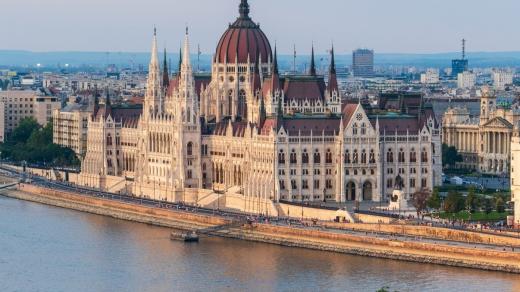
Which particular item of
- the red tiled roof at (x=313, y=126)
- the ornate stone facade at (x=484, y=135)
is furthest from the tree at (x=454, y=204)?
the ornate stone facade at (x=484, y=135)

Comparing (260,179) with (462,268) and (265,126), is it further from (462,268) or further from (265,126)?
(462,268)

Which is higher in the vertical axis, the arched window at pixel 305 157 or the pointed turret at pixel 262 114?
the pointed turret at pixel 262 114

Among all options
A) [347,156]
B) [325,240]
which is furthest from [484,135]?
[325,240]

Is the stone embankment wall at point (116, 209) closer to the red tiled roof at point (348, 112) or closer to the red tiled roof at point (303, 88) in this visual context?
the red tiled roof at point (348, 112)

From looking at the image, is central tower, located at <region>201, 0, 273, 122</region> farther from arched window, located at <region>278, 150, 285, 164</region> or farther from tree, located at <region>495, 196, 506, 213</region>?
tree, located at <region>495, 196, 506, 213</region>

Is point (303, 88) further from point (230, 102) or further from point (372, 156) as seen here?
point (230, 102)

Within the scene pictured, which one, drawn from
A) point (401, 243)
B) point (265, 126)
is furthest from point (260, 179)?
point (401, 243)
